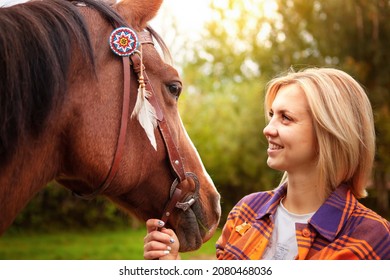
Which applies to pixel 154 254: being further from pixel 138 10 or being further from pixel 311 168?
pixel 138 10

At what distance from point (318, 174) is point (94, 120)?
0.98 m

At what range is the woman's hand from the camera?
1.91 meters

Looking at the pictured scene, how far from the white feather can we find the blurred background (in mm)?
4883

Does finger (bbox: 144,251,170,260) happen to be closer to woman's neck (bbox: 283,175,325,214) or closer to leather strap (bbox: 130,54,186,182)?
leather strap (bbox: 130,54,186,182)

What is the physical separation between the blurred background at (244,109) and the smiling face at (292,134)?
188 inches

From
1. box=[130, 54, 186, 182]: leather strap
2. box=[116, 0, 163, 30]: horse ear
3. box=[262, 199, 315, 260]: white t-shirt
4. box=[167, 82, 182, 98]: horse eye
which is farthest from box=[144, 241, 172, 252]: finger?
box=[116, 0, 163, 30]: horse ear

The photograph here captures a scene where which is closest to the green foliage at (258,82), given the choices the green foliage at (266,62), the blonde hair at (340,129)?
the green foliage at (266,62)

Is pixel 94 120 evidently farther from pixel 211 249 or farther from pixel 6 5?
pixel 211 249

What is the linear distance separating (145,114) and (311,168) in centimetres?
77

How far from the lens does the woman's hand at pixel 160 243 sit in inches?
75.4

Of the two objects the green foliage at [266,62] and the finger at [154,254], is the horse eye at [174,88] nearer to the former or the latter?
the finger at [154,254]

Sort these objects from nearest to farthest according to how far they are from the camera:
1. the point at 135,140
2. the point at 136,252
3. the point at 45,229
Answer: the point at 135,140, the point at 136,252, the point at 45,229
